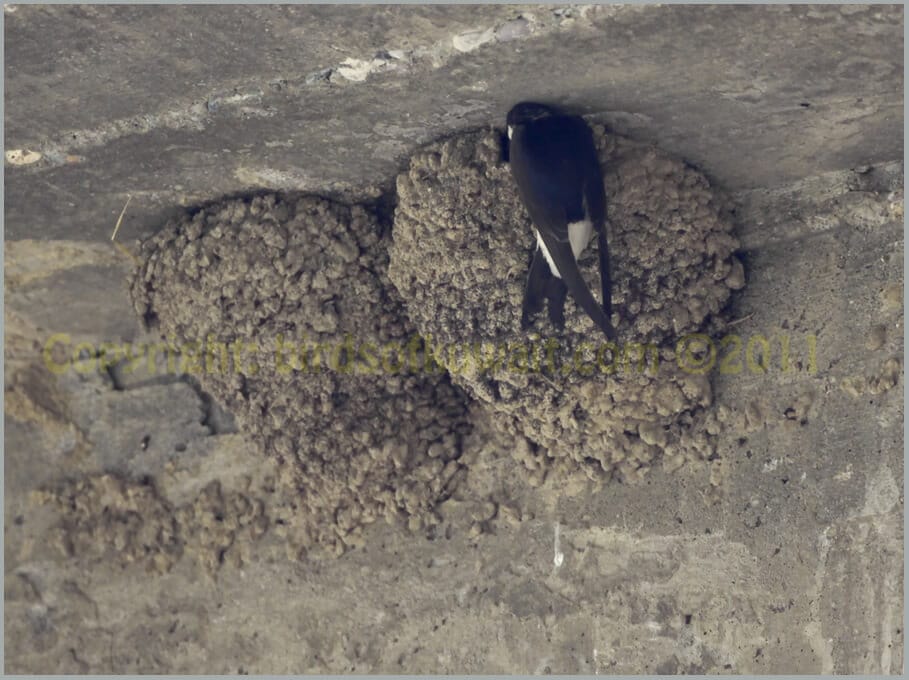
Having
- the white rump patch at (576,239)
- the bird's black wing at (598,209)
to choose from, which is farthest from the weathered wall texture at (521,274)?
the white rump patch at (576,239)

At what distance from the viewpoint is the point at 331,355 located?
15.2ft

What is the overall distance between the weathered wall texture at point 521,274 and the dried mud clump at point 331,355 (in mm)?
103

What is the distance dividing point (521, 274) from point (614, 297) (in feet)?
0.93

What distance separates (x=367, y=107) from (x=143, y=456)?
1937mm

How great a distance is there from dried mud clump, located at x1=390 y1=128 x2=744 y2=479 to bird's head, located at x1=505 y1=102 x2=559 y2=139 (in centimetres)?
18

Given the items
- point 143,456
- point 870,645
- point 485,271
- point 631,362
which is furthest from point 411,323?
point 870,645

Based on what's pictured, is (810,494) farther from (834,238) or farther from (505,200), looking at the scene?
(505,200)

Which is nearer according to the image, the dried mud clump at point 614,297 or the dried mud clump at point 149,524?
the dried mud clump at point 614,297

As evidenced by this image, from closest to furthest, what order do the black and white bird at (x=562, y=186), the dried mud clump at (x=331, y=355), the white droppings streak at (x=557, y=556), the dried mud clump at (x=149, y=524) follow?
the black and white bird at (x=562, y=186) < the white droppings streak at (x=557, y=556) < the dried mud clump at (x=331, y=355) < the dried mud clump at (x=149, y=524)

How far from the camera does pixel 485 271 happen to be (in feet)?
14.1

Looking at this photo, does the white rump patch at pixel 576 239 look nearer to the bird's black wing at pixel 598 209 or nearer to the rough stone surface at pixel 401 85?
the bird's black wing at pixel 598 209

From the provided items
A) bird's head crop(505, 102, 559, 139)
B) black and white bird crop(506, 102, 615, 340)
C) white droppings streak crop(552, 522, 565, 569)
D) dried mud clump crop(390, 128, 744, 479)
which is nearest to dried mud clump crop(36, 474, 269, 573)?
white droppings streak crop(552, 522, 565, 569)

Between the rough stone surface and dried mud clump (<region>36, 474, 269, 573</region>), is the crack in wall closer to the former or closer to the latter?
the rough stone surface

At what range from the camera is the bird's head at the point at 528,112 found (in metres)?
4.00
